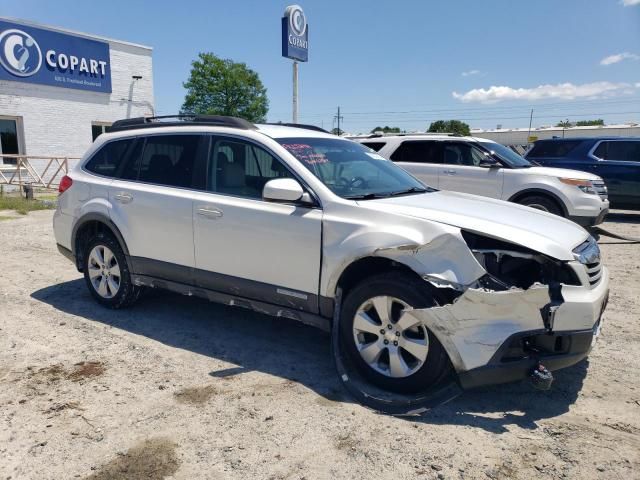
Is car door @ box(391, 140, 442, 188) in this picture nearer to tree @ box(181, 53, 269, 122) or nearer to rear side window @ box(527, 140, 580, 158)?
rear side window @ box(527, 140, 580, 158)

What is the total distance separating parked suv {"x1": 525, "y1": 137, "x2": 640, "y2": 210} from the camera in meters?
11.3

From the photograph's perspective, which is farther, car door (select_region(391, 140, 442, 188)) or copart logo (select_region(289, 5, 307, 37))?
copart logo (select_region(289, 5, 307, 37))

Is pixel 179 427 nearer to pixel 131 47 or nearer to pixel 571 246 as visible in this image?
Answer: pixel 571 246

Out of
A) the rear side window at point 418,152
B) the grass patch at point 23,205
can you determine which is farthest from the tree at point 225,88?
the rear side window at point 418,152

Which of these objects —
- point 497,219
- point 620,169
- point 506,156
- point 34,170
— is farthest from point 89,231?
point 34,170

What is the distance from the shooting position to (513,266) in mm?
3449

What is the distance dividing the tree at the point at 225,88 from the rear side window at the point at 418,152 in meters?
42.3

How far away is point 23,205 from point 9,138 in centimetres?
709

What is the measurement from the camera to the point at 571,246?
10.8 feet

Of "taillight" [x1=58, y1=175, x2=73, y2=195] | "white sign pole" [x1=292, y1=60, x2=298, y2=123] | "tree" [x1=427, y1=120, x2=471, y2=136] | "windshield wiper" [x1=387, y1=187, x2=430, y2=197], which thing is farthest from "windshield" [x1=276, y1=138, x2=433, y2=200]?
"tree" [x1=427, y1=120, x2=471, y2=136]

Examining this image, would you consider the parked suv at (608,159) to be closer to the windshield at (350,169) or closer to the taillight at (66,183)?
the windshield at (350,169)

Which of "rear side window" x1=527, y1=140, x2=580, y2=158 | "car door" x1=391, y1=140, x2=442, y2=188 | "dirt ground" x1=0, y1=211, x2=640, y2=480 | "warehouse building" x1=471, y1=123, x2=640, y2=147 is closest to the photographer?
"dirt ground" x1=0, y1=211, x2=640, y2=480

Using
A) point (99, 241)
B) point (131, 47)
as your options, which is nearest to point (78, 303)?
point (99, 241)

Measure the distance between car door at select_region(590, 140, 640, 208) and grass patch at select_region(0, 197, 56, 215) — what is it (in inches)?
530
